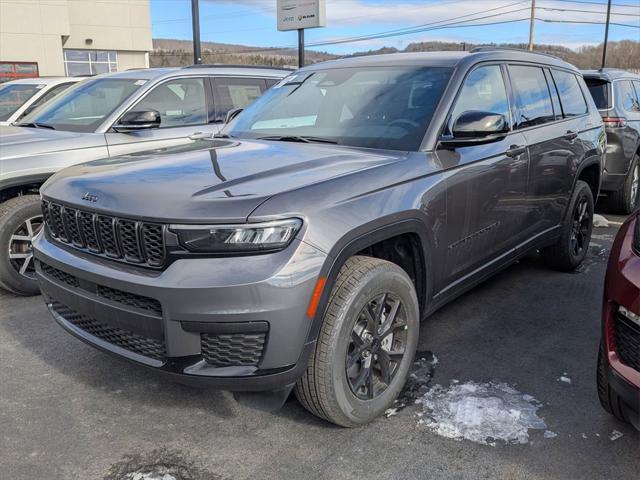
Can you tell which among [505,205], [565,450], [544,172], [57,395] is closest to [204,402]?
[57,395]

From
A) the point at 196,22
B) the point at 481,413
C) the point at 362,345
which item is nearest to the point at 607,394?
the point at 481,413

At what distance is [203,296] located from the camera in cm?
235

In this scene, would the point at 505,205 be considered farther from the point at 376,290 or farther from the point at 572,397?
the point at 376,290

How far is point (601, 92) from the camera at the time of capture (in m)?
7.76

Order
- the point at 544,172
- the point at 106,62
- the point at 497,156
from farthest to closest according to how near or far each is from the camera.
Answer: the point at 106,62 → the point at 544,172 → the point at 497,156

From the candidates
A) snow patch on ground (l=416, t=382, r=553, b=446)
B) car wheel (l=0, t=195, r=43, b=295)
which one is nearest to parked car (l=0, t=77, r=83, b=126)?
car wheel (l=0, t=195, r=43, b=295)

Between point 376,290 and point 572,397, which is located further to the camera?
point 572,397

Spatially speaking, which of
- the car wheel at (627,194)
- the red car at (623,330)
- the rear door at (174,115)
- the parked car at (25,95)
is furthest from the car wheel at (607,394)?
the parked car at (25,95)

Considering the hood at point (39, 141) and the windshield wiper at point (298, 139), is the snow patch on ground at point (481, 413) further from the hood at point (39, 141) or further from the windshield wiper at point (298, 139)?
the hood at point (39, 141)

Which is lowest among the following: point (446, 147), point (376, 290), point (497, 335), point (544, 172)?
point (497, 335)

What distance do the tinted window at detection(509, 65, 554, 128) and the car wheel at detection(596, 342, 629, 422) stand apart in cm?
213

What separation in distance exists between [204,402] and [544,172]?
299cm

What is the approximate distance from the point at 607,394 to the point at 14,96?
28.0 ft

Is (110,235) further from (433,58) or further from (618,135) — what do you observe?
(618,135)
